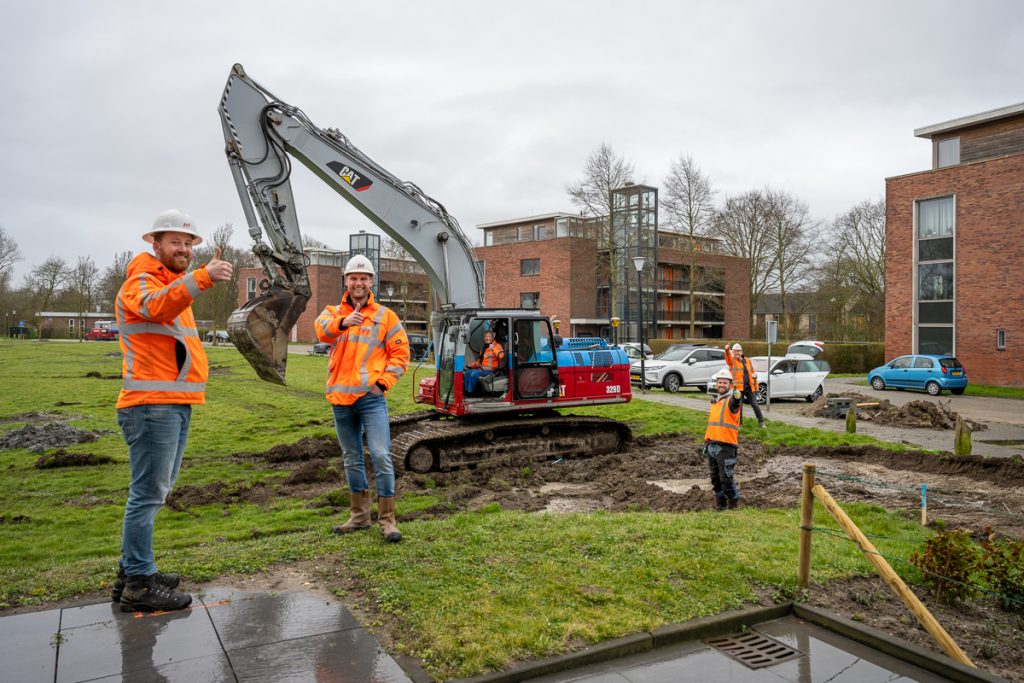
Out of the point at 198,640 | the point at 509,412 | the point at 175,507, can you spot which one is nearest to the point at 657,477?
the point at 509,412

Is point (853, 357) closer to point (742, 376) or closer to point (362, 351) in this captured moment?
point (742, 376)

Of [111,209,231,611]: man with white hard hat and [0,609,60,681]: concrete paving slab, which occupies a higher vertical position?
[111,209,231,611]: man with white hard hat

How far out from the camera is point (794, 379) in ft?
73.6

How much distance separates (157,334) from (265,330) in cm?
324

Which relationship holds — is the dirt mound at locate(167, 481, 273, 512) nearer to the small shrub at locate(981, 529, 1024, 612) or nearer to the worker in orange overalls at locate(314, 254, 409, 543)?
the worker in orange overalls at locate(314, 254, 409, 543)

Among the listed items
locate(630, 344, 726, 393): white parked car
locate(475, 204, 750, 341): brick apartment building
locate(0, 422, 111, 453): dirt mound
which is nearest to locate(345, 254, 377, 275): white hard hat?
locate(0, 422, 111, 453): dirt mound

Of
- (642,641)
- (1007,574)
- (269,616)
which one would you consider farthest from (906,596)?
(269,616)

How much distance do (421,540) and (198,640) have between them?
1.97m

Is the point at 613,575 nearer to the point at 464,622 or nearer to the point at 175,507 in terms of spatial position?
the point at 464,622

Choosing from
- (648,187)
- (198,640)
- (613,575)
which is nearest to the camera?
(198,640)

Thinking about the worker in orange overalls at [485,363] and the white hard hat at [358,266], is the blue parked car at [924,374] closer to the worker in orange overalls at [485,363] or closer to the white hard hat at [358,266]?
the worker in orange overalls at [485,363]

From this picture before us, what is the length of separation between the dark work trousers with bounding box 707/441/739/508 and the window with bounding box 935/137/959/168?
2840 cm

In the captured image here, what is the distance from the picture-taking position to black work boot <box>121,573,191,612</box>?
13.6 feet

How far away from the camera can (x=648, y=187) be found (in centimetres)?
4550
